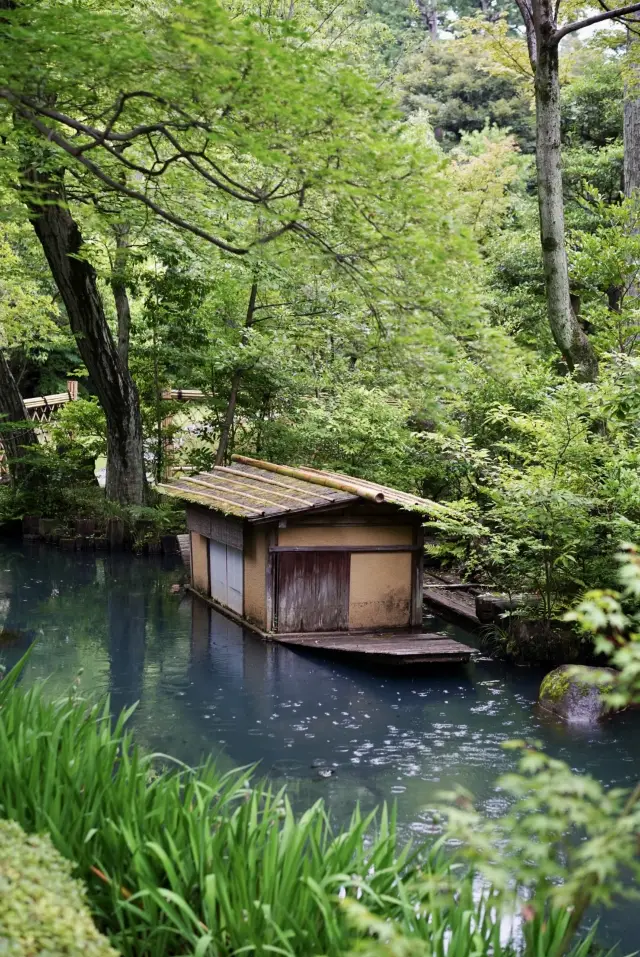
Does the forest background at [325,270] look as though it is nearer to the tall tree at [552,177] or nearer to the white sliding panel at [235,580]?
the tall tree at [552,177]

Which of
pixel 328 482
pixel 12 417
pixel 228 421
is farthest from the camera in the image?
pixel 12 417

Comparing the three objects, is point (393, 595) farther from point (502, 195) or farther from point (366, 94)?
point (502, 195)

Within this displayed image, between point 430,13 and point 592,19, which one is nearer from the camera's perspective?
point 592,19

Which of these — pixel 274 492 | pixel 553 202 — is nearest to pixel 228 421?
pixel 274 492

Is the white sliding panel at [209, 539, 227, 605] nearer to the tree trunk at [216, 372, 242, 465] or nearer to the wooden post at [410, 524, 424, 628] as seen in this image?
the wooden post at [410, 524, 424, 628]

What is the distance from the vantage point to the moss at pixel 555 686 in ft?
34.9

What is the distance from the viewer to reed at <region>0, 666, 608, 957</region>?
370 centimetres

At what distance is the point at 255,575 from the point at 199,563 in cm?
319

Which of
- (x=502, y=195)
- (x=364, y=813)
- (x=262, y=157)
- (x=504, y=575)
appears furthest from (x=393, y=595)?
(x=502, y=195)

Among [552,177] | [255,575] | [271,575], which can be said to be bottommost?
[255,575]

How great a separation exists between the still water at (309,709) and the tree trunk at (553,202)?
448 cm

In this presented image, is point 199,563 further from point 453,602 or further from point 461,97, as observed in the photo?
point 461,97

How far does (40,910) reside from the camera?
297 cm

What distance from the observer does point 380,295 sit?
716cm
